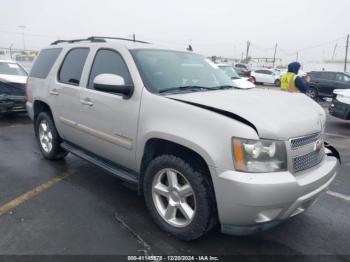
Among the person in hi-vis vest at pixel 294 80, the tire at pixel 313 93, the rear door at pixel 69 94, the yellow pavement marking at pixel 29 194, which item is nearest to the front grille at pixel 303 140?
the rear door at pixel 69 94

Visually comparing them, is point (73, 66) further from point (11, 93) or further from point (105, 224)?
point (11, 93)

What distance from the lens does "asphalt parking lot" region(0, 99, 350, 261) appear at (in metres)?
2.92

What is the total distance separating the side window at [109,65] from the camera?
355 cm

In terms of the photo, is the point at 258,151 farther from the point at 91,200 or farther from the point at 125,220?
the point at 91,200

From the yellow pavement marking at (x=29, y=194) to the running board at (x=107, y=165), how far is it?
44cm

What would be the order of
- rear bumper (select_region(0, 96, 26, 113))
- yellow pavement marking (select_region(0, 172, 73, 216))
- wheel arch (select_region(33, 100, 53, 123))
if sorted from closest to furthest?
yellow pavement marking (select_region(0, 172, 73, 216)), wheel arch (select_region(33, 100, 53, 123)), rear bumper (select_region(0, 96, 26, 113))

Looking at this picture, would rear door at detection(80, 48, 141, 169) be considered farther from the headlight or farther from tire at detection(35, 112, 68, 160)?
the headlight

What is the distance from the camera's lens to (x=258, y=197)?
7.88 ft

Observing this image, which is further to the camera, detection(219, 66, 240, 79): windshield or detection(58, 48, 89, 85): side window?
detection(219, 66, 240, 79): windshield

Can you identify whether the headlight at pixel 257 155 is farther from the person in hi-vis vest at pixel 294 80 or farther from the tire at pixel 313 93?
the tire at pixel 313 93

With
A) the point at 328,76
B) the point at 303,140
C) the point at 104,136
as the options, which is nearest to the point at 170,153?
the point at 104,136

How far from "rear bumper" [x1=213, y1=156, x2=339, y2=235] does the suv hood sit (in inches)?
13.6

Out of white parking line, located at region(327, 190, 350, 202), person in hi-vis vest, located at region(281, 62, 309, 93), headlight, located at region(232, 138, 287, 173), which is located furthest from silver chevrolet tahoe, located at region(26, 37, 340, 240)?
person in hi-vis vest, located at region(281, 62, 309, 93)

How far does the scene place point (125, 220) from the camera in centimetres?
339
